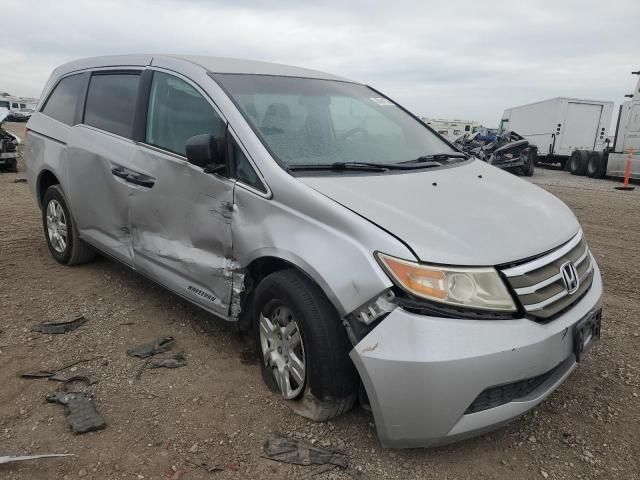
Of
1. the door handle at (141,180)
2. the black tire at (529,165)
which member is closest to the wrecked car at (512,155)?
the black tire at (529,165)

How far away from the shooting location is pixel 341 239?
89.7 inches

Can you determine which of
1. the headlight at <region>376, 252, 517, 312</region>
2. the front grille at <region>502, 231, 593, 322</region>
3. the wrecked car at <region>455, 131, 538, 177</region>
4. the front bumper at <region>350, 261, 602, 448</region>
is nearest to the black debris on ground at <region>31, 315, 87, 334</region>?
the front bumper at <region>350, 261, 602, 448</region>

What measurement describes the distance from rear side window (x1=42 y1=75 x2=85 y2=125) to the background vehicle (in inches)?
621

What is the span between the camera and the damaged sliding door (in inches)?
115

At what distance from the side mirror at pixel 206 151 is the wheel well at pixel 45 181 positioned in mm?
2405

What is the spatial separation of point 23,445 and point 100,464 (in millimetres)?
416

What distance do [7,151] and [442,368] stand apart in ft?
42.2

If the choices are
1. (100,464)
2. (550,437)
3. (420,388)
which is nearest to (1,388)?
(100,464)

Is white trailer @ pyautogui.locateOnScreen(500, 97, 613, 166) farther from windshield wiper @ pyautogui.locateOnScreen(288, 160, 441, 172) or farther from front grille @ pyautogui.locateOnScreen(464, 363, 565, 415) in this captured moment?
front grille @ pyautogui.locateOnScreen(464, 363, 565, 415)

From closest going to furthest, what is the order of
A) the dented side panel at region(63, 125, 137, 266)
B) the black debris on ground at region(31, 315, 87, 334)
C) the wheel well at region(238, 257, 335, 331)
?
the wheel well at region(238, 257, 335, 331)
the black debris on ground at region(31, 315, 87, 334)
the dented side panel at region(63, 125, 137, 266)

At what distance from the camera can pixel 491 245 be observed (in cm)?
Answer: 224

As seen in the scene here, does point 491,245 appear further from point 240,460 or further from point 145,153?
point 145,153

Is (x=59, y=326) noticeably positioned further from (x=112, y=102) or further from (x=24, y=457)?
(x=112, y=102)

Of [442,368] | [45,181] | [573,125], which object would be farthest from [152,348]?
[573,125]
